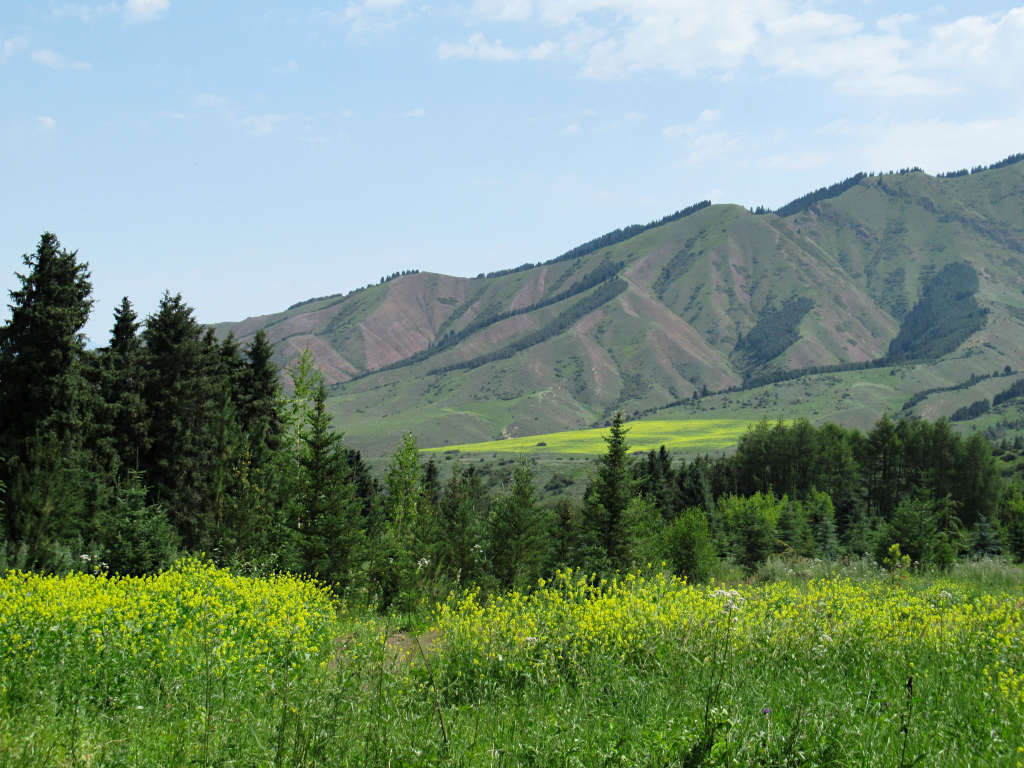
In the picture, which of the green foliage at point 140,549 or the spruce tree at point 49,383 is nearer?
the green foliage at point 140,549

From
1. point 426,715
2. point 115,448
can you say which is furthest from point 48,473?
point 426,715

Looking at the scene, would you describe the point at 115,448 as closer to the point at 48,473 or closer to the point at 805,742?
the point at 48,473

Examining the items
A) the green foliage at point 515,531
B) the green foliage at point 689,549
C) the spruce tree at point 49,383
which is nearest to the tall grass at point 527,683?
the spruce tree at point 49,383

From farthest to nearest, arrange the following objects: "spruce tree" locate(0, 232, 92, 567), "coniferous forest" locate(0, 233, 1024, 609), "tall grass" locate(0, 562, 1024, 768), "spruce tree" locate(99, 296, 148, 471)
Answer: "spruce tree" locate(99, 296, 148, 471) → "spruce tree" locate(0, 232, 92, 567) → "coniferous forest" locate(0, 233, 1024, 609) → "tall grass" locate(0, 562, 1024, 768)

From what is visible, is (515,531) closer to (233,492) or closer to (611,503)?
(611,503)

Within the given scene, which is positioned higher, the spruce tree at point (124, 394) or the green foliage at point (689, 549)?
the spruce tree at point (124, 394)

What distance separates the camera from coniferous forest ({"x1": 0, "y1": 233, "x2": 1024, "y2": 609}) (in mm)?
22719

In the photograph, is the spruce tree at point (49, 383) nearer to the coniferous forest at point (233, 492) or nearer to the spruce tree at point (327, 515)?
the coniferous forest at point (233, 492)

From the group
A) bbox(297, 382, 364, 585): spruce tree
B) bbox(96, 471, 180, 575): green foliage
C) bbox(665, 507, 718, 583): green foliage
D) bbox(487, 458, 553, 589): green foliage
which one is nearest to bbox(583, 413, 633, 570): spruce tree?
bbox(487, 458, 553, 589): green foliage

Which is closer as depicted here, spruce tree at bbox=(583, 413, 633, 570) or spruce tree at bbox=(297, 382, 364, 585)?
spruce tree at bbox=(297, 382, 364, 585)

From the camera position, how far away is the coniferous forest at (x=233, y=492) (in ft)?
74.5

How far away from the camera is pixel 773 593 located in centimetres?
1173

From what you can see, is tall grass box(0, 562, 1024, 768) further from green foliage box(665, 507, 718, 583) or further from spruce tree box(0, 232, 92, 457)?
green foliage box(665, 507, 718, 583)

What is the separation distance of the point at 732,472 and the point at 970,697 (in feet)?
336
